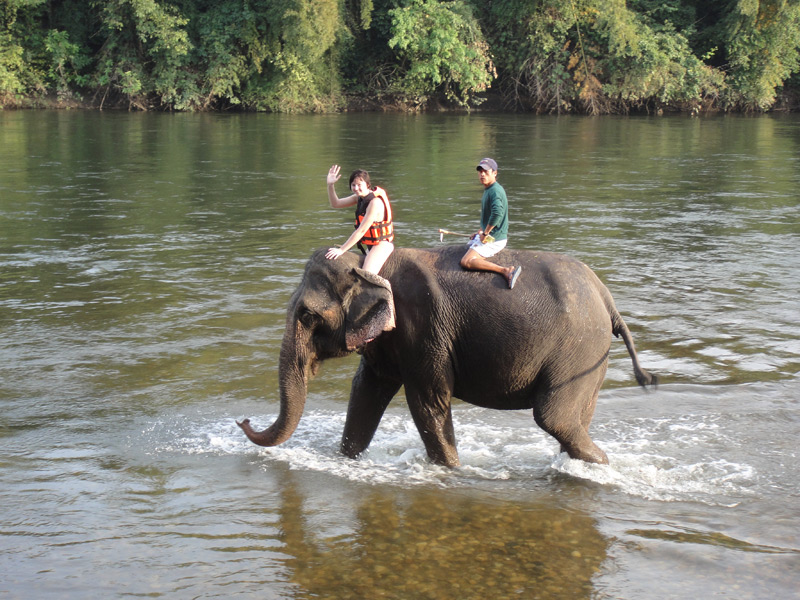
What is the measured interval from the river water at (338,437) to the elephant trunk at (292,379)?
1.34 feet

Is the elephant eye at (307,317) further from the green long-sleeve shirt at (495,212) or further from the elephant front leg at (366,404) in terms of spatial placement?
the green long-sleeve shirt at (495,212)

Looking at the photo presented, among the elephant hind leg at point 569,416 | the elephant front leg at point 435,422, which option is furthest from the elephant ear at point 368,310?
the elephant hind leg at point 569,416

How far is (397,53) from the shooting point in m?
41.9

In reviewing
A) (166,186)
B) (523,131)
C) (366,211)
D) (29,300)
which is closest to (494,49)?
(523,131)

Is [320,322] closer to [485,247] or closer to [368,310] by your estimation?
[368,310]

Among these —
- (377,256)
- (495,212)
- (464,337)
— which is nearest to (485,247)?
→ (495,212)

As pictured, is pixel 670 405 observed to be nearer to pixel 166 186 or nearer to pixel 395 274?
pixel 395 274

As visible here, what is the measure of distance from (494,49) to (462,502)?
39.3 meters

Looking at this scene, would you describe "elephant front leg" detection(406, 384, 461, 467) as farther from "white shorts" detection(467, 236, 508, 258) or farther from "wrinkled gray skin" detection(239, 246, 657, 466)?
"white shorts" detection(467, 236, 508, 258)

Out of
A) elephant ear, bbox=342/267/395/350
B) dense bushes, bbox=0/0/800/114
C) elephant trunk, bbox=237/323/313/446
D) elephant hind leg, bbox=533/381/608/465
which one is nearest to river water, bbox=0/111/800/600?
elephant hind leg, bbox=533/381/608/465

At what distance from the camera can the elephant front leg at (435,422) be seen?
235 inches

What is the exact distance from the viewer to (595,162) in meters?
23.2

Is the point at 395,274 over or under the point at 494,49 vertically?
under

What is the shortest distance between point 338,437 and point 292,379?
117 centimetres
